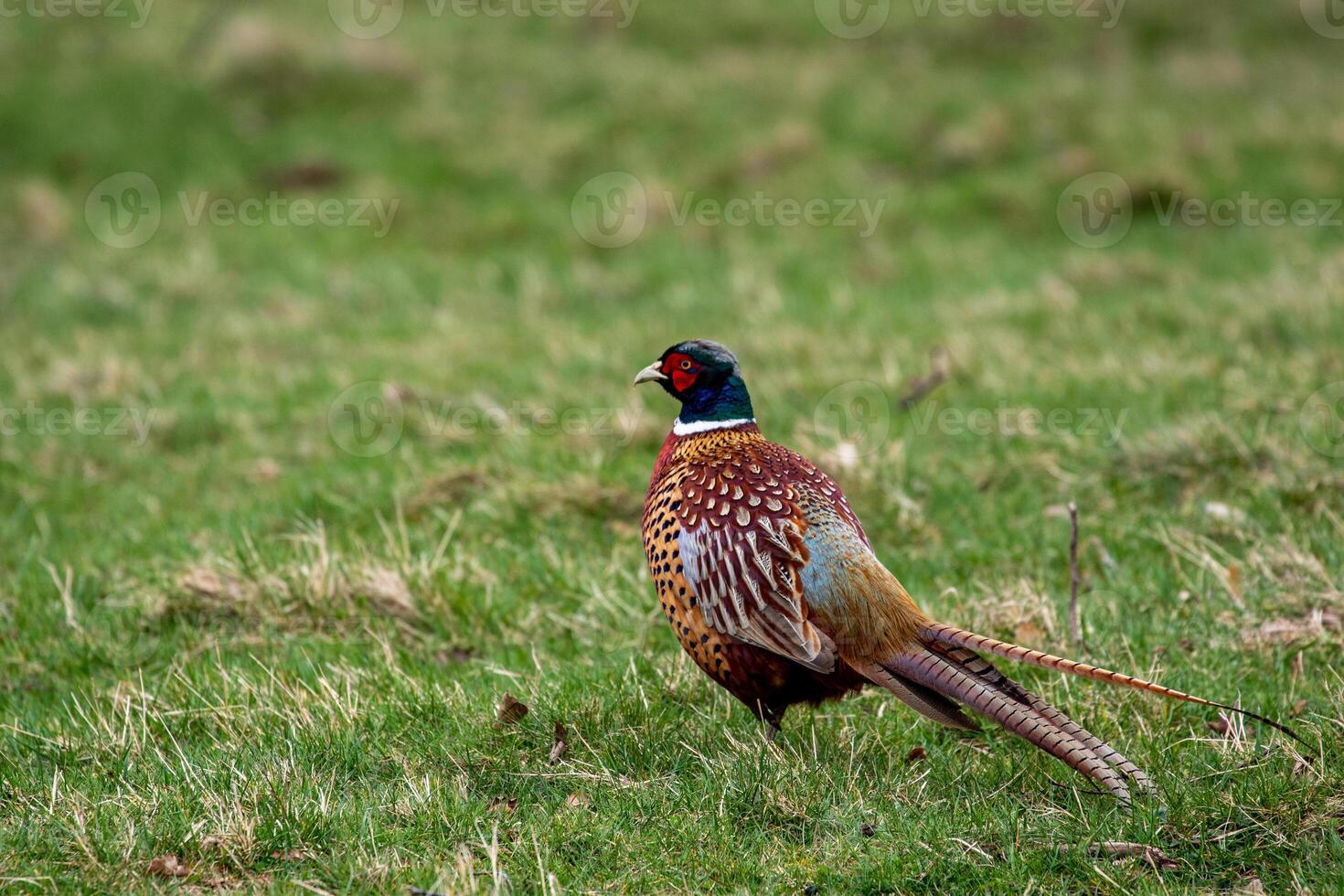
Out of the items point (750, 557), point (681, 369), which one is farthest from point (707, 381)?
point (750, 557)

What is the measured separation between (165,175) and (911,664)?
33.4 ft

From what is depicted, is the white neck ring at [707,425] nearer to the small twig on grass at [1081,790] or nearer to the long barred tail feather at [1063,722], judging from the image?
the long barred tail feather at [1063,722]

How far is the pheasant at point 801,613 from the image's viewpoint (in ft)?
10.2

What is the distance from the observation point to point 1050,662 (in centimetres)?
306

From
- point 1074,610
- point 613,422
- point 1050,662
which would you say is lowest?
point 1074,610

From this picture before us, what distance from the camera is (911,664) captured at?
330 cm

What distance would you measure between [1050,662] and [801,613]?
2.19 ft

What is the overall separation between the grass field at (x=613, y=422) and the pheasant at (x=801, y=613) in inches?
7.6

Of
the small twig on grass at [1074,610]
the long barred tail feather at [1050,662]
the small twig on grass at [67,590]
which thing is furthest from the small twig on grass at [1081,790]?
the small twig on grass at [67,590]

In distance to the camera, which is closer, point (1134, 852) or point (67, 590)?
point (1134, 852)

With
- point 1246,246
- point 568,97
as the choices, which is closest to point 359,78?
point 568,97

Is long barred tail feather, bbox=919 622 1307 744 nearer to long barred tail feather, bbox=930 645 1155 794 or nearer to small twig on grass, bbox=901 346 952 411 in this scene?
long barred tail feather, bbox=930 645 1155 794

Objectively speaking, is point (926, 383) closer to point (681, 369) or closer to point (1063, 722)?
point (681, 369)

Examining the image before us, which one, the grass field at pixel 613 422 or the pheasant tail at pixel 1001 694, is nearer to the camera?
the pheasant tail at pixel 1001 694
